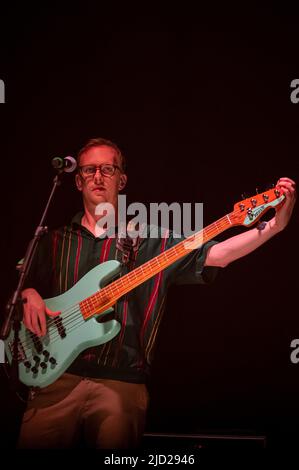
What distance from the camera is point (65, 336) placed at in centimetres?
268

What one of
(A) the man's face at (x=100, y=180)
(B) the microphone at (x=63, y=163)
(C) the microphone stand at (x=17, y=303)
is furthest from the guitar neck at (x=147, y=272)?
(B) the microphone at (x=63, y=163)

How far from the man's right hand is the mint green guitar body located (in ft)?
0.11

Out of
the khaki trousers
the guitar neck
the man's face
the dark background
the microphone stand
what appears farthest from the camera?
the dark background

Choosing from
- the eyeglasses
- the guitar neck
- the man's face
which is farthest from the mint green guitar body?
the eyeglasses

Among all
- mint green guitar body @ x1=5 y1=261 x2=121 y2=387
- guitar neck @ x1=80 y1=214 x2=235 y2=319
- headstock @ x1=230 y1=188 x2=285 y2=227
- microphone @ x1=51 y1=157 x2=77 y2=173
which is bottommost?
mint green guitar body @ x1=5 y1=261 x2=121 y2=387

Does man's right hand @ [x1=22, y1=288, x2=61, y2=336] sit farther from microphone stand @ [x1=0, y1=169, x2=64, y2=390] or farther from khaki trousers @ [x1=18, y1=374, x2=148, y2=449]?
khaki trousers @ [x1=18, y1=374, x2=148, y2=449]

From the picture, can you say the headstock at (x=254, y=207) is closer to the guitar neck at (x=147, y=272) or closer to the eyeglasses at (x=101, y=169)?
the guitar neck at (x=147, y=272)

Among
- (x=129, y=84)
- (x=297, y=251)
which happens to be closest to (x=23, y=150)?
(x=129, y=84)

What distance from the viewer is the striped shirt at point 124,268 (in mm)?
2691

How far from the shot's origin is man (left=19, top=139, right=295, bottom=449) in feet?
8.48

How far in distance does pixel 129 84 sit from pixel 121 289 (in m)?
1.38

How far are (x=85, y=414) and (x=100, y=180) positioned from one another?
1.16 meters

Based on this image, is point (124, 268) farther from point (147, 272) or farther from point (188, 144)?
point (188, 144)

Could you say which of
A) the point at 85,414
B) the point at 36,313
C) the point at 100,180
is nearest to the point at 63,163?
the point at 100,180
